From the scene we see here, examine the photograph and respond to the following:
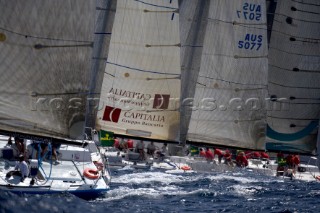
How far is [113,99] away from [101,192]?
829cm

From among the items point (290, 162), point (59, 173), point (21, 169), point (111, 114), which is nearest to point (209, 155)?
point (290, 162)

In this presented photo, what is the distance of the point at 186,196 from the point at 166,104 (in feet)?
21.5

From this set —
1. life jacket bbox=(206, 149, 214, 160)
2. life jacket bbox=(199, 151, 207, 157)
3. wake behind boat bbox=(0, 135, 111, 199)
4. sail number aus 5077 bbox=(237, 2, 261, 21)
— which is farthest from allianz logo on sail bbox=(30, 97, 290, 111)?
life jacket bbox=(199, 151, 207, 157)

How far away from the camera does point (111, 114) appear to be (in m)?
31.4

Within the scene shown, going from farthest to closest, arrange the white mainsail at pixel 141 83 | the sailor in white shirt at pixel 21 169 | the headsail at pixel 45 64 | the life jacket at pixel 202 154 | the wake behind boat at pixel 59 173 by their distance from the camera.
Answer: the life jacket at pixel 202 154 → the white mainsail at pixel 141 83 → the sailor in white shirt at pixel 21 169 → the wake behind boat at pixel 59 173 → the headsail at pixel 45 64

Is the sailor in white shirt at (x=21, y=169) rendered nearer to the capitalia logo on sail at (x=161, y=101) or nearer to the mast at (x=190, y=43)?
the capitalia logo on sail at (x=161, y=101)

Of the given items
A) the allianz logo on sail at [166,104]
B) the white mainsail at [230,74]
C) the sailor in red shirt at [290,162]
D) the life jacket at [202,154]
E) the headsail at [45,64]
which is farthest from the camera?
the life jacket at [202,154]

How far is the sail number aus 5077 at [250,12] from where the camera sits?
112ft

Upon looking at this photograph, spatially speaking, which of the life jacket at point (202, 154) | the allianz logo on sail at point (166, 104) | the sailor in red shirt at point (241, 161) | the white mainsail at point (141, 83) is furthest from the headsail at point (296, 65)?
the white mainsail at point (141, 83)

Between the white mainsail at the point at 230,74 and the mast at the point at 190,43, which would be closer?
the white mainsail at the point at 230,74

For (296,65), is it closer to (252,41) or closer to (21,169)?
(252,41)

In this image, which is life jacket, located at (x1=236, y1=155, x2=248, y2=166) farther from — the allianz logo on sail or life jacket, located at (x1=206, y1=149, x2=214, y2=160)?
the allianz logo on sail

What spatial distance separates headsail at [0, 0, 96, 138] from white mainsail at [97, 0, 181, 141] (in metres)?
9.88

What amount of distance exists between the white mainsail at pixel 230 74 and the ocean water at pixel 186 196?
190cm
